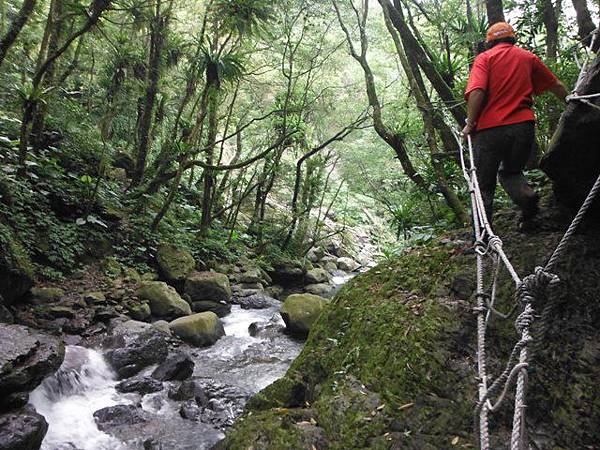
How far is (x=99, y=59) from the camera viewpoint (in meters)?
11.3

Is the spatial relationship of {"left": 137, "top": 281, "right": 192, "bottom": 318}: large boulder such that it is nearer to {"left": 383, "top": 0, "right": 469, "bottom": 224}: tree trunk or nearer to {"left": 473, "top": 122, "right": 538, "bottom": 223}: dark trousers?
{"left": 383, "top": 0, "right": 469, "bottom": 224}: tree trunk

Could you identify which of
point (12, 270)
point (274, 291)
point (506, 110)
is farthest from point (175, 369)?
point (274, 291)

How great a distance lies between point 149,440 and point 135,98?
9.60 meters

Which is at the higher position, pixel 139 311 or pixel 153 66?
pixel 153 66

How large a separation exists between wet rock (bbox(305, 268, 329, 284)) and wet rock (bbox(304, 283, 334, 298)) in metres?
0.45

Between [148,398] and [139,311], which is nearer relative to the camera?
[148,398]

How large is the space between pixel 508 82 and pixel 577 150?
0.75 metres

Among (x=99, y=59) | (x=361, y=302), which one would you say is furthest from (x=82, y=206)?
(x=361, y=302)

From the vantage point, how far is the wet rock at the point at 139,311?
709 cm

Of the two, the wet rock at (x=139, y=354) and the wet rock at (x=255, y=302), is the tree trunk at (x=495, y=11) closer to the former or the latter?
the wet rock at (x=139, y=354)

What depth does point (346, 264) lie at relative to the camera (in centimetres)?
1841

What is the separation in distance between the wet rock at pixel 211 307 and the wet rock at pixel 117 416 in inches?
156

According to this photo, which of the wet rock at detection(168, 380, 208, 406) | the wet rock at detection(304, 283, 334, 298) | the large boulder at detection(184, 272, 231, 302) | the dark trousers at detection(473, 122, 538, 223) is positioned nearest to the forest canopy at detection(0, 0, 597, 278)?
the dark trousers at detection(473, 122, 538, 223)

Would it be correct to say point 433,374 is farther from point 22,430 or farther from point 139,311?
point 139,311
